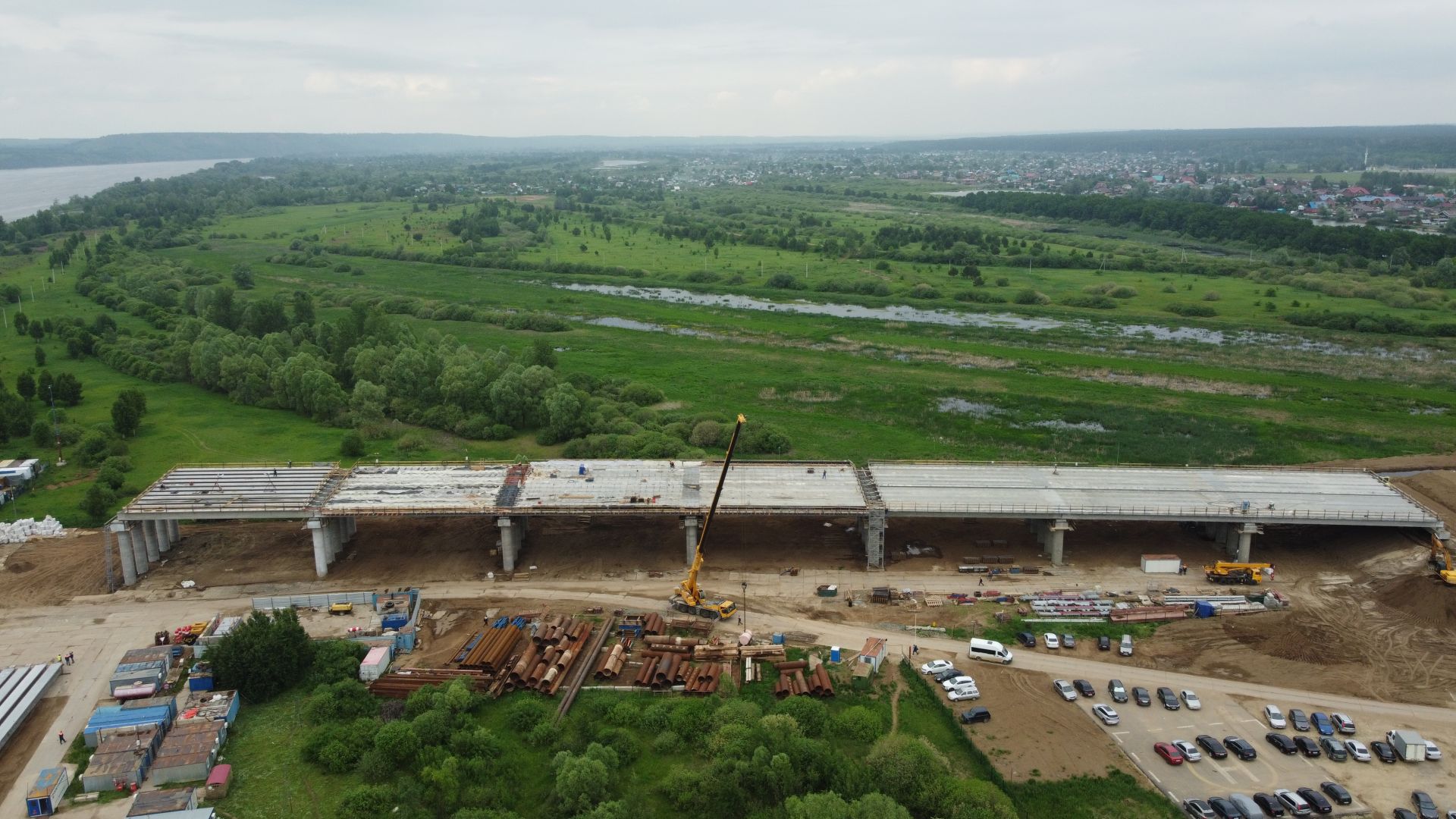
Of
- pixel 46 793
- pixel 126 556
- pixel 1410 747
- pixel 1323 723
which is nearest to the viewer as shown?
pixel 46 793

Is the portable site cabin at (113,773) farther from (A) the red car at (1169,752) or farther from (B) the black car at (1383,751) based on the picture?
(B) the black car at (1383,751)

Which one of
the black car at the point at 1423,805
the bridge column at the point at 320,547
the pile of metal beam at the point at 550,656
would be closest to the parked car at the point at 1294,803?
the black car at the point at 1423,805

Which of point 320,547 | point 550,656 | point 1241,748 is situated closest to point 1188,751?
point 1241,748

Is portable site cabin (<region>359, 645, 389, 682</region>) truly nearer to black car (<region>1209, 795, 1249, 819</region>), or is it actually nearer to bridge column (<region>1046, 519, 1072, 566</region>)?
black car (<region>1209, 795, 1249, 819</region>)

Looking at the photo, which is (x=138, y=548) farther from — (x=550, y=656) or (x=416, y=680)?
(x=550, y=656)

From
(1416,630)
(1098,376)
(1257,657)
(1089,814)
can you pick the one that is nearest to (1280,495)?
(1416,630)
